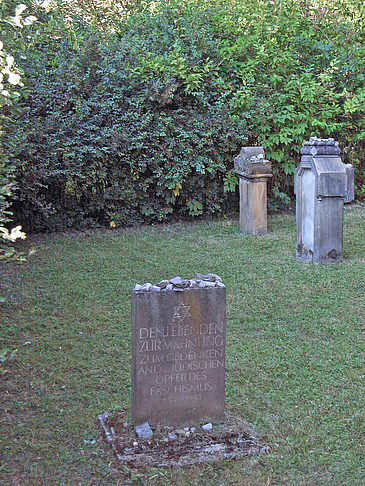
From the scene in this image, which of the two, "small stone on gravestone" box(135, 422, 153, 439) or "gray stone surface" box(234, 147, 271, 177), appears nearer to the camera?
"small stone on gravestone" box(135, 422, 153, 439)

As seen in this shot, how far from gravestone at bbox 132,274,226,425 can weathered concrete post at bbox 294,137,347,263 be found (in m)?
4.15

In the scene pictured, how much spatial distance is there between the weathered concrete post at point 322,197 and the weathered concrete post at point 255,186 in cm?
150

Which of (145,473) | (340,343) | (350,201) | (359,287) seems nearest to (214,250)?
(359,287)

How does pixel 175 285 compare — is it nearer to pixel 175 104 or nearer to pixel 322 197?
pixel 322 197

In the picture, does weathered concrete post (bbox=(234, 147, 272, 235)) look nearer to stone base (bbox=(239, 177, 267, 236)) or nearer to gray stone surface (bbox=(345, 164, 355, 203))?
stone base (bbox=(239, 177, 267, 236))

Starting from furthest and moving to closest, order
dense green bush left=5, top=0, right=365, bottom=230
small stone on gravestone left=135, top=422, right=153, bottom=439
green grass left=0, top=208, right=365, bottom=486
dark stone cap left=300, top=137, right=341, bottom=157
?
1. dense green bush left=5, top=0, right=365, bottom=230
2. dark stone cap left=300, top=137, right=341, bottom=157
3. small stone on gravestone left=135, top=422, right=153, bottom=439
4. green grass left=0, top=208, right=365, bottom=486

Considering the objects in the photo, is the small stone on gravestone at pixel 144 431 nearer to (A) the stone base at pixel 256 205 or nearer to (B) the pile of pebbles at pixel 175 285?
(B) the pile of pebbles at pixel 175 285

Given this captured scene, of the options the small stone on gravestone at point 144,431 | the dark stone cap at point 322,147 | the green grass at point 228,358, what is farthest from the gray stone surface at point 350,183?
the small stone on gravestone at point 144,431

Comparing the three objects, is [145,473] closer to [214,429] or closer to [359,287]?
[214,429]

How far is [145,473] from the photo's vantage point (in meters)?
3.57

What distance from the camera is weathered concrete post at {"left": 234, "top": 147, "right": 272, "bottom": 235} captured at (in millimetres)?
9734

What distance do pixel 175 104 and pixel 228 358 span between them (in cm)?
687

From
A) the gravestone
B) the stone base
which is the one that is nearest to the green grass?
the gravestone

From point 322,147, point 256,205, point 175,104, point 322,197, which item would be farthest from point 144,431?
point 175,104
